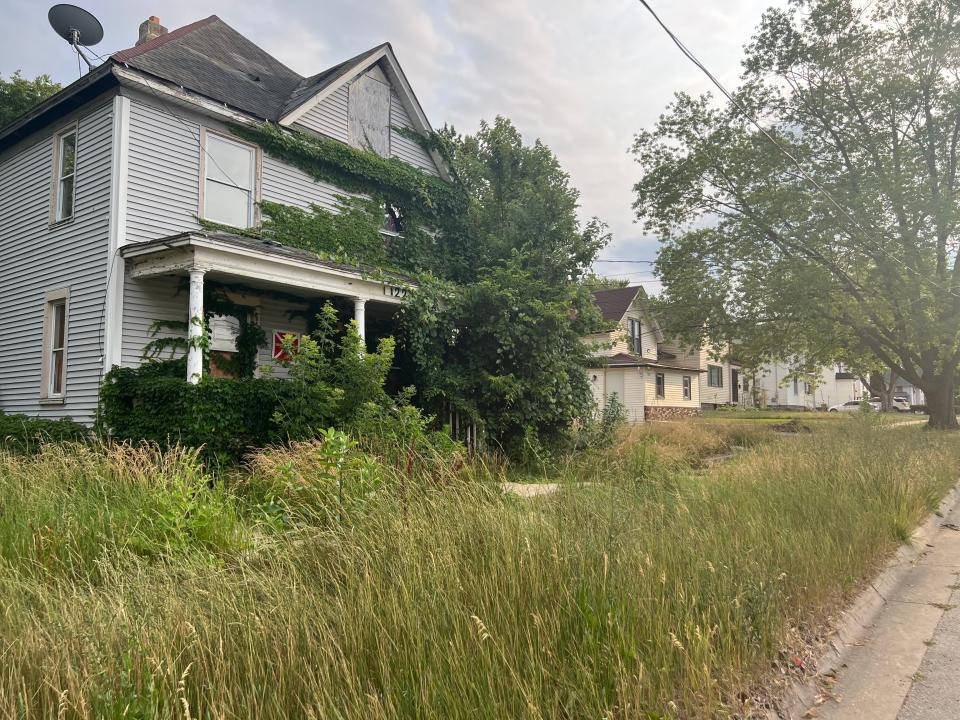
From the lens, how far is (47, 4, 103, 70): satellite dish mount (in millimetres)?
13414

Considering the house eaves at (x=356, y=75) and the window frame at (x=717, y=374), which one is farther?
the window frame at (x=717, y=374)

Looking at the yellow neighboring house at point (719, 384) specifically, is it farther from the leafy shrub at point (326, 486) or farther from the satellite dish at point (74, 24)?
the leafy shrub at point (326, 486)

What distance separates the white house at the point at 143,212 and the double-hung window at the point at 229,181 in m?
0.03

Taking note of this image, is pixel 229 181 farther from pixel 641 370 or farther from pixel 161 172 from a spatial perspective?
pixel 641 370

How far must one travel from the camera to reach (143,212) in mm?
11820

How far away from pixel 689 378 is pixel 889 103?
2087cm

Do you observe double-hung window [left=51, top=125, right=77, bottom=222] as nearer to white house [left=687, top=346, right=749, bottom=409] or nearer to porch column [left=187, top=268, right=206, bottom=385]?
porch column [left=187, top=268, right=206, bottom=385]

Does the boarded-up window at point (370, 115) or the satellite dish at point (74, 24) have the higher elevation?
the satellite dish at point (74, 24)

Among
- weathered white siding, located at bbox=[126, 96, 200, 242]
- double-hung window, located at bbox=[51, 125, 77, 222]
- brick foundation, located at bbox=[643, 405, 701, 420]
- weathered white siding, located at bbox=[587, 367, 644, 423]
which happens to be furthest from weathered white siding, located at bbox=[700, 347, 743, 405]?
double-hung window, located at bbox=[51, 125, 77, 222]

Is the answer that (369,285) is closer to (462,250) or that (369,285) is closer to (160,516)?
(462,250)

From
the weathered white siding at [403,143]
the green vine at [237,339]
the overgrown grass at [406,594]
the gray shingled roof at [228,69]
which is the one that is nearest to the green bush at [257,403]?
the green vine at [237,339]

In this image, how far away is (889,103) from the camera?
19828mm

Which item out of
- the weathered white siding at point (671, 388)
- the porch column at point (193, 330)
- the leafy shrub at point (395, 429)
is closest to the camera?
the leafy shrub at point (395, 429)

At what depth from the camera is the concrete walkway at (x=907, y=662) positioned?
3.64 m
